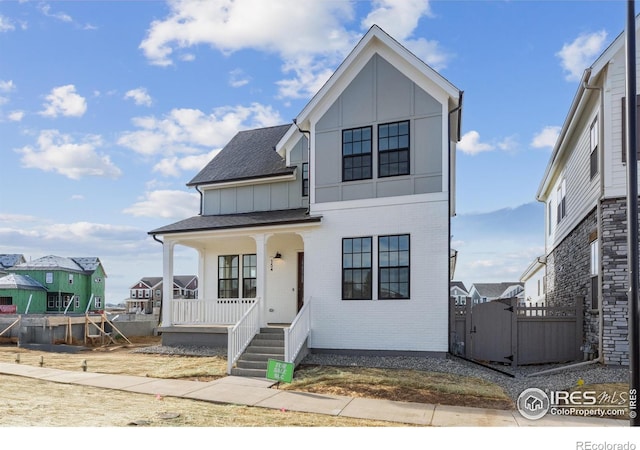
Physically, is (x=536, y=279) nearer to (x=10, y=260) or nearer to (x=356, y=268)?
(x=356, y=268)

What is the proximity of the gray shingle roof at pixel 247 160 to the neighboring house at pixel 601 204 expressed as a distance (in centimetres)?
846

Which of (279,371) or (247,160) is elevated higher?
(247,160)

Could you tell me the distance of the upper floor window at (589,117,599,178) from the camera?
12.3m

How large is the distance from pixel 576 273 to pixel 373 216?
20.9 feet

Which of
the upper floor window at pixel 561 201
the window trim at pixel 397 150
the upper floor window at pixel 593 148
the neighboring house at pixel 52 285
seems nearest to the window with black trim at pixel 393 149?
the window trim at pixel 397 150

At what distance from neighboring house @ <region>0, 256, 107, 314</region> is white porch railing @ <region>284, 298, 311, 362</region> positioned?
3158 centimetres

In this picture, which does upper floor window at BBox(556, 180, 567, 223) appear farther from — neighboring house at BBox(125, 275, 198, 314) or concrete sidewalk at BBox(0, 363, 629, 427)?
neighboring house at BBox(125, 275, 198, 314)

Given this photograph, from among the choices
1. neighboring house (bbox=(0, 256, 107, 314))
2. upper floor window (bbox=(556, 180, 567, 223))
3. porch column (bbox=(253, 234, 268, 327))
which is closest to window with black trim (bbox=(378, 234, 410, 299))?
porch column (bbox=(253, 234, 268, 327))

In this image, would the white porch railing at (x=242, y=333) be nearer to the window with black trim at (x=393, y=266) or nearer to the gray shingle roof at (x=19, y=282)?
the window with black trim at (x=393, y=266)

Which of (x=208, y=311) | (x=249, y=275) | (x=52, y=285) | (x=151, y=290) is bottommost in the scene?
(x=151, y=290)

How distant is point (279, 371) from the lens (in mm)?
11070

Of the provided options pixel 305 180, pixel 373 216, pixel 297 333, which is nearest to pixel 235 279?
pixel 305 180
